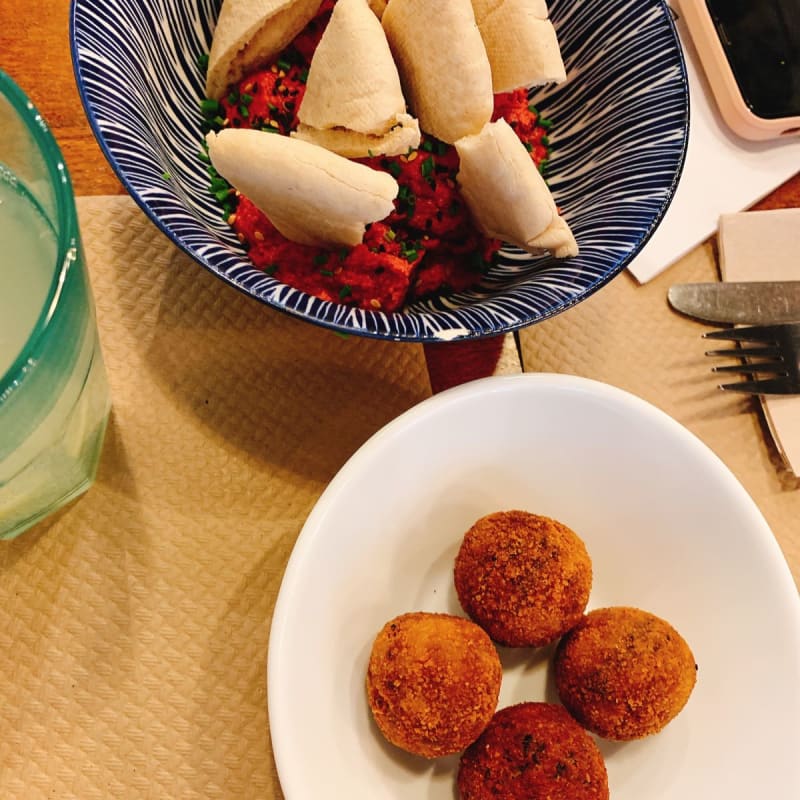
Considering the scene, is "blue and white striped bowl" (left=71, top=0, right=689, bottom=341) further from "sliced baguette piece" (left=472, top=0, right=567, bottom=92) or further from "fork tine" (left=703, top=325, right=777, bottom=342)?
"fork tine" (left=703, top=325, right=777, bottom=342)

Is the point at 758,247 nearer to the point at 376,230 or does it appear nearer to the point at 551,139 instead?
the point at 551,139

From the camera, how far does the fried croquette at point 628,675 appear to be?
2.31 ft

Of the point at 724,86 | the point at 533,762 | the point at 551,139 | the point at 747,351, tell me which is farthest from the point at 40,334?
the point at 724,86

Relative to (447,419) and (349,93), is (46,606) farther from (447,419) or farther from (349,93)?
(349,93)

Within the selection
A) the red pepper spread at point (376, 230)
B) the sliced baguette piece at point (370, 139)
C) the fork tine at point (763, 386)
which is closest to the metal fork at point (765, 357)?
the fork tine at point (763, 386)

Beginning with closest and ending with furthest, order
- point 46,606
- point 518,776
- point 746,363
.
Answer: point 518,776, point 46,606, point 746,363

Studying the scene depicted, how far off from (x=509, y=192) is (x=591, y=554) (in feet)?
1.29

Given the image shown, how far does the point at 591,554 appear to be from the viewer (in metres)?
0.84

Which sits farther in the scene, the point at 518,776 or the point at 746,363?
the point at 746,363

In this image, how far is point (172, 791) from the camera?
737 millimetres

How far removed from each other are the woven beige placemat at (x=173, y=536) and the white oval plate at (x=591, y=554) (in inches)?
4.4

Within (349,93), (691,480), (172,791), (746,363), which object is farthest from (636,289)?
(172,791)

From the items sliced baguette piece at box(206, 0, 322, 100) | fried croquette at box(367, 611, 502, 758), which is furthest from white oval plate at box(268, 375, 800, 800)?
sliced baguette piece at box(206, 0, 322, 100)

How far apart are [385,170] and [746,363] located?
0.50 m
